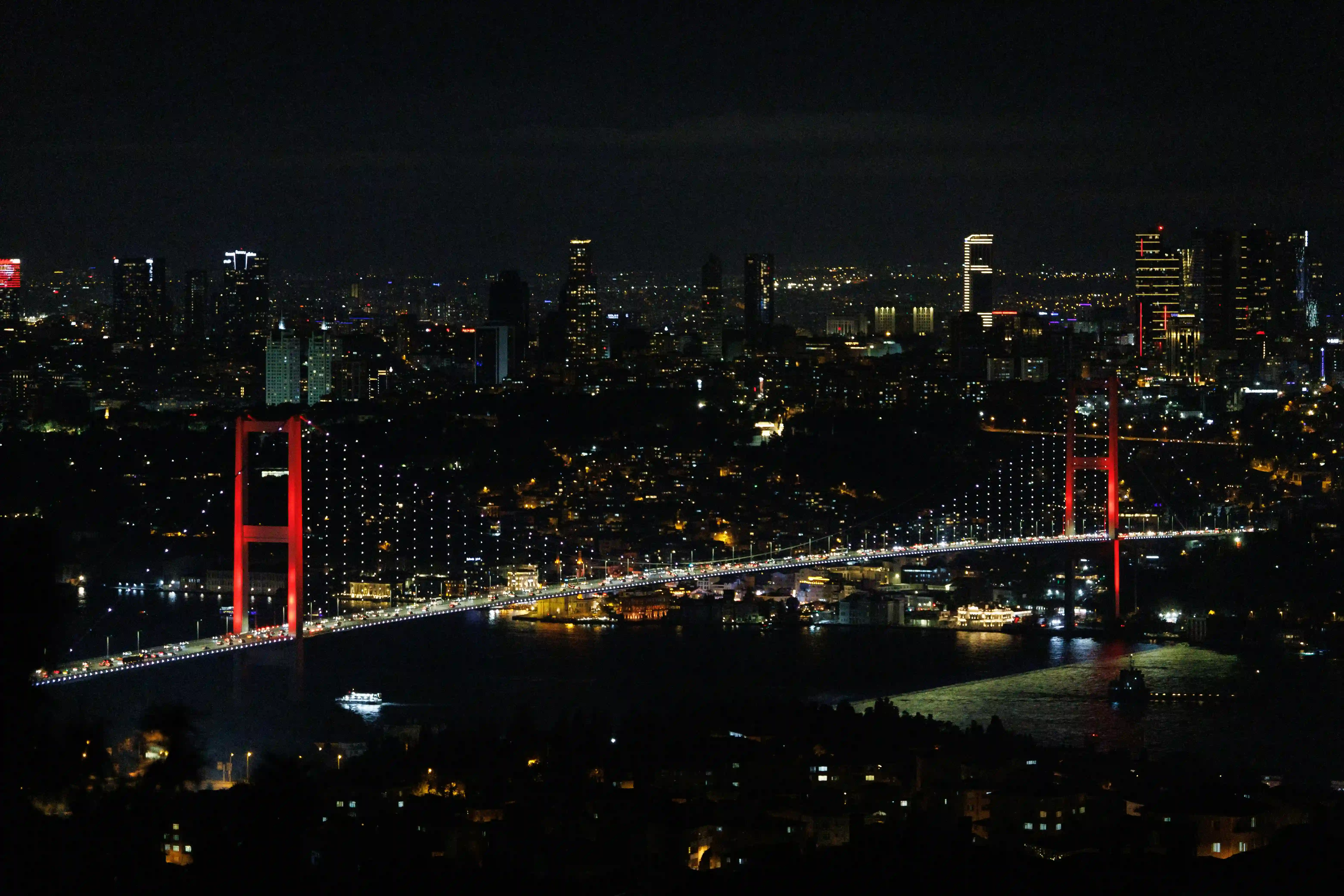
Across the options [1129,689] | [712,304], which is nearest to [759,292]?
[712,304]

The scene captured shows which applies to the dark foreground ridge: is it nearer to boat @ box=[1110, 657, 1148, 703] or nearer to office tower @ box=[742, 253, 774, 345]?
boat @ box=[1110, 657, 1148, 703]

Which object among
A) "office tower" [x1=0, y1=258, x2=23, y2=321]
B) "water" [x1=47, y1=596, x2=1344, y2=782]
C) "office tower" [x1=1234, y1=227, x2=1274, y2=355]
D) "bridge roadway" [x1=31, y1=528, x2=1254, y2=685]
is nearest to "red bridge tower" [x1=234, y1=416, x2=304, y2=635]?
"bridge roadway" [x1=31, y1=528, x2=1254, y2=685]

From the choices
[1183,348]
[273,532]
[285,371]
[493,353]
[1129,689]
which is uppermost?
[1183,348]

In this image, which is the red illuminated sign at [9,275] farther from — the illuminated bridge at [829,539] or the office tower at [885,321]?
the office tower at [885,321]

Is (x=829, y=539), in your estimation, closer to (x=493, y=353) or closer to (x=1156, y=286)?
(x=493, y=353)

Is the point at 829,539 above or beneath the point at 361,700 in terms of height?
above

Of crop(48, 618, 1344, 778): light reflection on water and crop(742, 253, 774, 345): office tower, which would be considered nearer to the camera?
crop(48, 618, 1344, 778): light reflection on water
